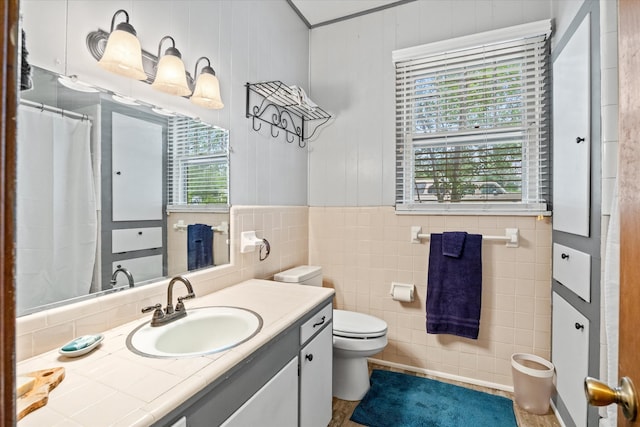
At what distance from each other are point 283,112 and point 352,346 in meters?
1.68

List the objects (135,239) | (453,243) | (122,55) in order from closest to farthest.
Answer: (122,55), (135,239), (453,243)

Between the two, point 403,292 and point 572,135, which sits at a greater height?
point 572,135

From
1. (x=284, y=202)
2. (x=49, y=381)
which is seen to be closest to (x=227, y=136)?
(x=284, y=202)

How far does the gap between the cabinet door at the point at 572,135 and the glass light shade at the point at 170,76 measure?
1.80m

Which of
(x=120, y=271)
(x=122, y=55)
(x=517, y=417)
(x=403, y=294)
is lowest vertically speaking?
(x=517, y=417)

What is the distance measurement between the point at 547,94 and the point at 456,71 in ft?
1.91

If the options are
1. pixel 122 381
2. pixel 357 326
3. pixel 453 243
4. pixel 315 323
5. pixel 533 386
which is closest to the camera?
pixel 122 381

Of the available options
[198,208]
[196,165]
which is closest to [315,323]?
[198,208]

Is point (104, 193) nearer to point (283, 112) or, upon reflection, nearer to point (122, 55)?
point (122, 55)

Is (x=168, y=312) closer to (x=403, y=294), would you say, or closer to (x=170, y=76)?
(x=170, y=76)

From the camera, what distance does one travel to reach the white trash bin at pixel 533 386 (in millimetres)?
1807

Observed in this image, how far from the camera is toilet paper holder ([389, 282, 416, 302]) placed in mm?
2244

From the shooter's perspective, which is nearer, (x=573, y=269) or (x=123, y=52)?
(x=123, y=52)

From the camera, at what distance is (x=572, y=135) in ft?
5.16
